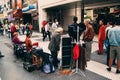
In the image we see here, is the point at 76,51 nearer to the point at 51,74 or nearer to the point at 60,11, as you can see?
the point at 51,74

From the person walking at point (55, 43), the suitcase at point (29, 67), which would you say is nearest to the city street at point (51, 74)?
A: the suitcase at point (29, 67)

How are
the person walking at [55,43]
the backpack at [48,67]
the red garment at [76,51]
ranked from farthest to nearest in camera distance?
the person walking at [55,43] → the backpack at [48,67] → the red garment at [76,51]

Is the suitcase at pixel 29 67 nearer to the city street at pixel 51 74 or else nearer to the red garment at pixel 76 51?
the city street at pixel 51 74

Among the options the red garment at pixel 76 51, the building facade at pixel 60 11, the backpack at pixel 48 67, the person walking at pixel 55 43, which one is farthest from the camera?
the building facade at pixel 60 11

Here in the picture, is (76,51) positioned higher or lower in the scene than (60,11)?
lower

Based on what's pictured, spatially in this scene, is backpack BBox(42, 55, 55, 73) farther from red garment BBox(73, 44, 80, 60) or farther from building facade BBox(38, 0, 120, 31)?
building facade BBox(38, 0, 120, 31)

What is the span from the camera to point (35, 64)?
899cm

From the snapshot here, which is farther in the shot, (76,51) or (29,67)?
(29,67)

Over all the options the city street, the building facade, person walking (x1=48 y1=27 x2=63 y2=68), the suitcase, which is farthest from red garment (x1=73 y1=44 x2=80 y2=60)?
the building facade

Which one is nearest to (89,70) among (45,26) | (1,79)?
(1,79)

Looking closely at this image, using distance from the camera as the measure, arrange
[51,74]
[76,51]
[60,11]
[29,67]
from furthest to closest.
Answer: [60,11] < [29,67] < [51,74] < [76,51]

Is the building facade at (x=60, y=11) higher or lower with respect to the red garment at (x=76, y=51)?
higher

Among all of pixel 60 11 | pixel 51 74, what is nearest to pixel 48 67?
pixel 51 74

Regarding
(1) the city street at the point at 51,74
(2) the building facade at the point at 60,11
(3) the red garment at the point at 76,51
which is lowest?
(1) the city street at the point at 51,74
